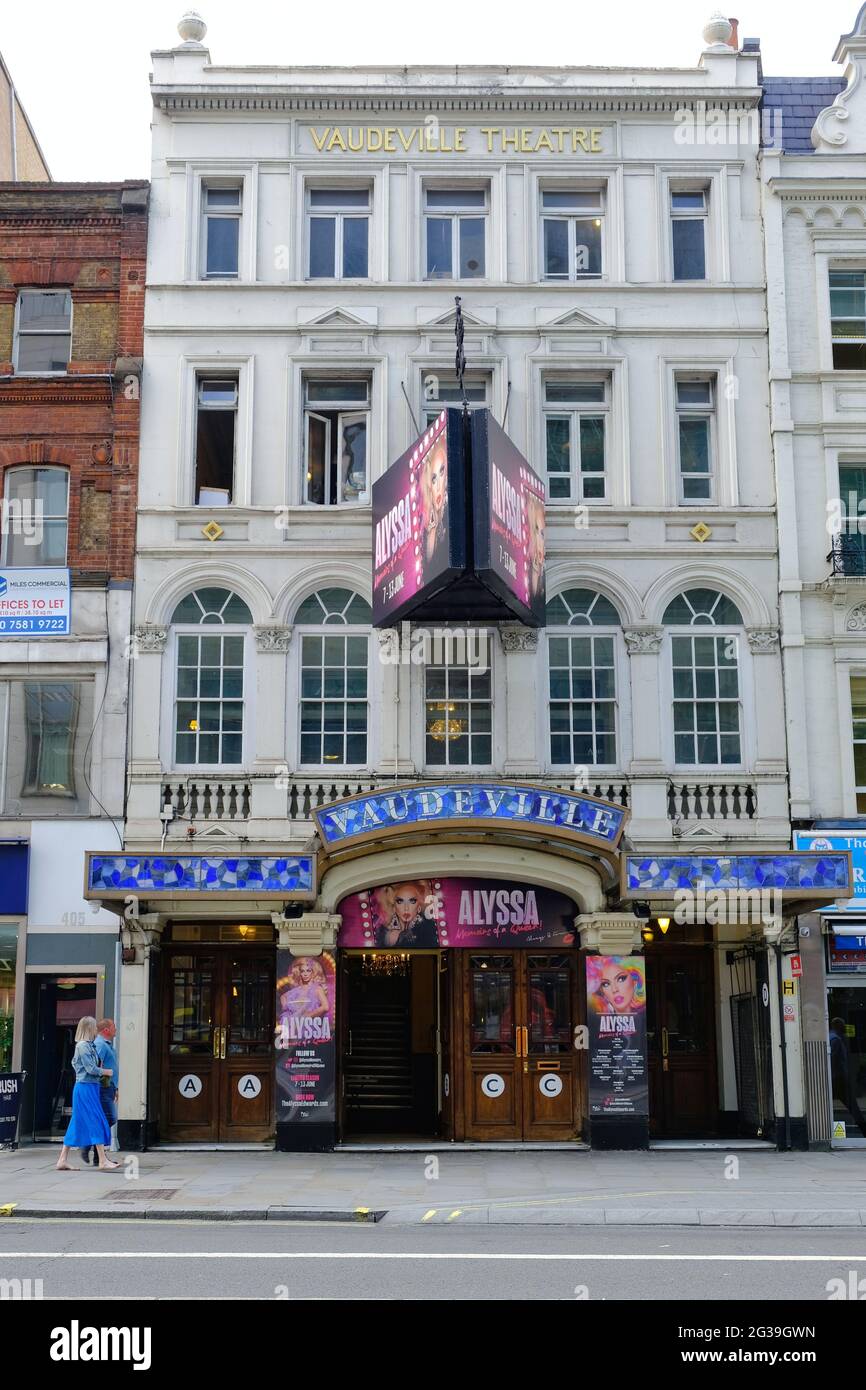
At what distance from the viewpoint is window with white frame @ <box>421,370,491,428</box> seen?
22.2 metres

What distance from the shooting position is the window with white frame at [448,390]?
22.2 m

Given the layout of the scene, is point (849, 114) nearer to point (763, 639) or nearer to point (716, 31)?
point (716, 31)

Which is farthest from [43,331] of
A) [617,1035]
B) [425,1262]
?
[425,1262]

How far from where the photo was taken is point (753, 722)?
2134 centimetres

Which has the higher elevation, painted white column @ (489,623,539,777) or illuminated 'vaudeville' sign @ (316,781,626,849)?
painted white column @ (489,623,539,777)

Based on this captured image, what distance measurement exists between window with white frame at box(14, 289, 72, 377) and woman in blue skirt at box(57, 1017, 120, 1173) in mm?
10816

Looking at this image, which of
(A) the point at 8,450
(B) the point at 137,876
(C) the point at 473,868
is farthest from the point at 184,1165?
(A) the point at 8,450

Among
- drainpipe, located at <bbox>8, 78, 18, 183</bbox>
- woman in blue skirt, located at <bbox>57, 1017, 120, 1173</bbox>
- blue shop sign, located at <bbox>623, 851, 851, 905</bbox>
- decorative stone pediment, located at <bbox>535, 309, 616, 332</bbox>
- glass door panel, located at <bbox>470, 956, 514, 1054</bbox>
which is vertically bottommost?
woman in blue skirt, located at <bbox>57, 1017, 120, 1173</bbox>

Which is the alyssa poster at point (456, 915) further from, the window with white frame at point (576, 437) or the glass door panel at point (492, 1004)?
the window with white frame at point (576, 437)

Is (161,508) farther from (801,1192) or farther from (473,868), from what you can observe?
(801,1192)

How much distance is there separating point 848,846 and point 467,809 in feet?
19.4

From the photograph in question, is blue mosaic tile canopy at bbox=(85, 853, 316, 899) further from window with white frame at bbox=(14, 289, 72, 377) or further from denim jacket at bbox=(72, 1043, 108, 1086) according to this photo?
window with white frame at bbox=(14, 289, 72, 377)

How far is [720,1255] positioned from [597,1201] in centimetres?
370

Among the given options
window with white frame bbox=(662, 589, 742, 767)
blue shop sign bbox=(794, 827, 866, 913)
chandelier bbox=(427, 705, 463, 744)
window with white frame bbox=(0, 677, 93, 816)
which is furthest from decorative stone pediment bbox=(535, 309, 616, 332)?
window with white frame bbox=(0, 677, 93, 816)
